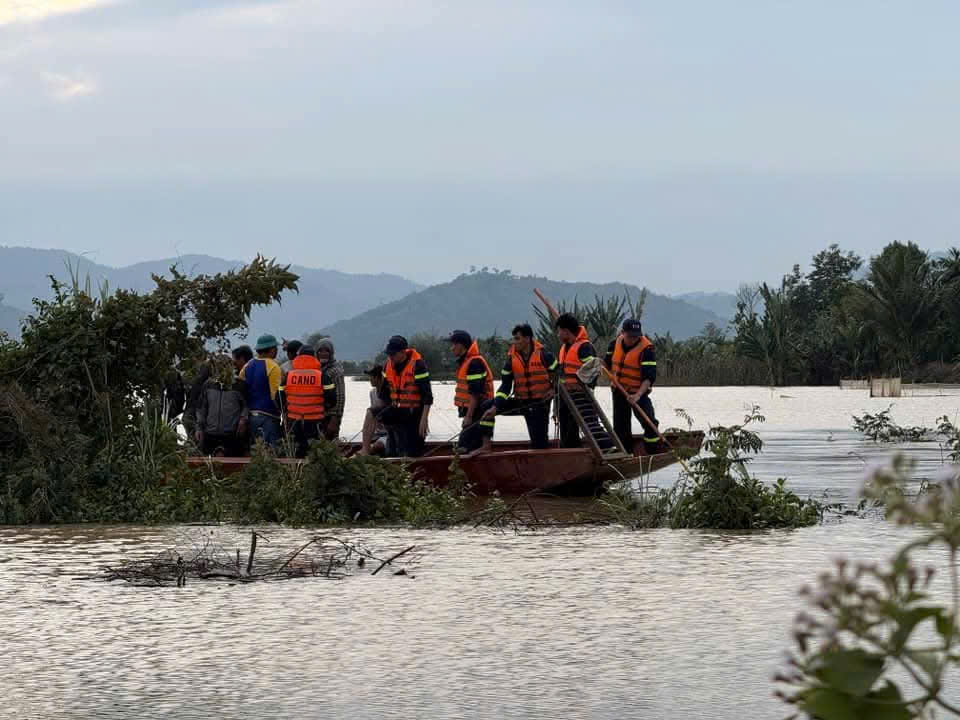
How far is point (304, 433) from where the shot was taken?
18188 millimetres

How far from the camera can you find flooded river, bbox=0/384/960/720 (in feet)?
22.1

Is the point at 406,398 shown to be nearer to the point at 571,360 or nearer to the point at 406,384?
the point at 406,384

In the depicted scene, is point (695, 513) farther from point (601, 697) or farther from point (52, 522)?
point (601, 697)

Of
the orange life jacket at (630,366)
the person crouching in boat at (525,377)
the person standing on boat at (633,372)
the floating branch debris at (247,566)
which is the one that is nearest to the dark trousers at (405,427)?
the person crouching in boat at (525,377)

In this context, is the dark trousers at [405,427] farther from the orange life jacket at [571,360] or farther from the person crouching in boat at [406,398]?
the orange life jacket at [571,360]

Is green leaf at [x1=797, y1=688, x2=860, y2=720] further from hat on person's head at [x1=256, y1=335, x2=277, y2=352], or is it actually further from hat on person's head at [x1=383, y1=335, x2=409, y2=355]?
hat on person's head at [x1=256, y1=335, x2=277, y2=352]

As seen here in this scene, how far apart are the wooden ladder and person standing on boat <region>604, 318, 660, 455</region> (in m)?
0.39

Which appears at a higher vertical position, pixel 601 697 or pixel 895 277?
pixel 895 277

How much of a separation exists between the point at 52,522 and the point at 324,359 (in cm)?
450

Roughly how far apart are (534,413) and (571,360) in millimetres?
857

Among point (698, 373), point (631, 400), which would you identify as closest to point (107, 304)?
point (631, 400)

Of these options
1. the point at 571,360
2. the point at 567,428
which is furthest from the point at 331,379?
the point at 567,428

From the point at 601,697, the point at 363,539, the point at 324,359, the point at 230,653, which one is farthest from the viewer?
the point at 324,359

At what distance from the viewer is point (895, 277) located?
59.6 meters
